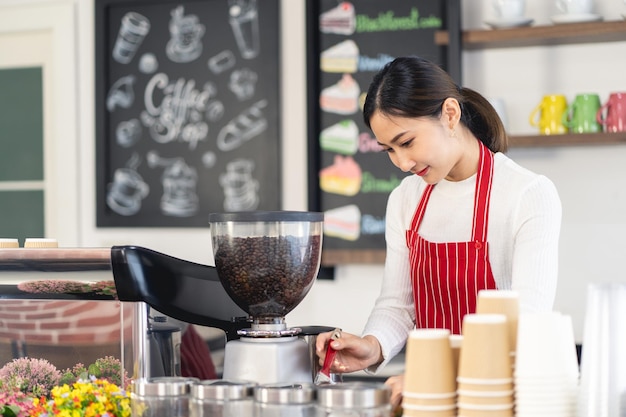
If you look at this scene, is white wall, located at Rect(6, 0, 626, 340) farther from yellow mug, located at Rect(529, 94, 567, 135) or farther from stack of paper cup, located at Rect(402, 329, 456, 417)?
stack of paper cup, located at Rect(402, 329, 456, 417)

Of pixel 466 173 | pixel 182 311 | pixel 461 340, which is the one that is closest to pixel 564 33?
pixel 466 173

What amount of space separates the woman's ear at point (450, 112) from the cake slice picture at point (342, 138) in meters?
1.61

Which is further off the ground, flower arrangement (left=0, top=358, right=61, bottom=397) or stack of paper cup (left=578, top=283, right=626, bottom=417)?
stack of paper cup (left=578, top=283, right=626, bottom=417)

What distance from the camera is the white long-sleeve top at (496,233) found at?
5.72 ft

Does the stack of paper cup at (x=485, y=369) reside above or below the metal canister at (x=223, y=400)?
above

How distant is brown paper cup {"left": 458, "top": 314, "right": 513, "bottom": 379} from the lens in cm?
111

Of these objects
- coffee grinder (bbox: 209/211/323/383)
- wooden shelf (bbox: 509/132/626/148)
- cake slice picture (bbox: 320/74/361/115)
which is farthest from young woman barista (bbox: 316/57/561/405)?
cake slice picture (bbox: 320/74/361/115)

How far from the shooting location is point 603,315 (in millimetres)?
1111

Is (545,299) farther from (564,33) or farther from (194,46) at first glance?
(194,46)

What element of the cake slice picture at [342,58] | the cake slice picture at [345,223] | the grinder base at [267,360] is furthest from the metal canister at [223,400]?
the cake slice picture at [342,58]

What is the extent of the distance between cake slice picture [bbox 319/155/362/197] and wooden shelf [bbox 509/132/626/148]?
60cm

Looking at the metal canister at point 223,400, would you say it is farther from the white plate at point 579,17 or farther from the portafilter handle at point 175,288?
the white plate at point 579,17

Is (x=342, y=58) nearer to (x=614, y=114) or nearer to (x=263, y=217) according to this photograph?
(x=614, y=114)

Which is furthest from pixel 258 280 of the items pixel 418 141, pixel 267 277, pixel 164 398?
pixel 418 141
